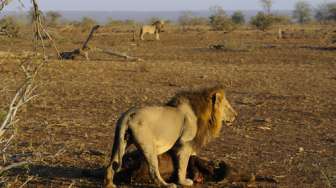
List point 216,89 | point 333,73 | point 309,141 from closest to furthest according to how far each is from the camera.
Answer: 1. point 216,89
2. point 309,141
3. point 333,73

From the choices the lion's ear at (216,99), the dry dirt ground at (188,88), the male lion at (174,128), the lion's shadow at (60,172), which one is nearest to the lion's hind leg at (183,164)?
the male lion at (174,128)

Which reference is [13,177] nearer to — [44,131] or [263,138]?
[44,131]

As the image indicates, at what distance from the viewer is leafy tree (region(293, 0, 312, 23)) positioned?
262 feet

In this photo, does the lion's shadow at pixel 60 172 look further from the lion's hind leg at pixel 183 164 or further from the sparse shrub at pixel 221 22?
the sparse shrub at pixel 221 22

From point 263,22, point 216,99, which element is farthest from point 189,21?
point 216,99

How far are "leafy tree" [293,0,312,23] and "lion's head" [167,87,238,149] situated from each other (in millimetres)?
73312

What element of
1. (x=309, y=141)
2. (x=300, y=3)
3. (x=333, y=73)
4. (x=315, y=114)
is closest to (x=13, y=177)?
(x=309, y=141)

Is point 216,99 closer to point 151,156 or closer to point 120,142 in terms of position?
point 151,156

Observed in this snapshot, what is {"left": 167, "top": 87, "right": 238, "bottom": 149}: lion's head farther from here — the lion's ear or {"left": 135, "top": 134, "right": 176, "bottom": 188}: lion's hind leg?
{"left": 135, "top": 134, "right": 176, "bottom": 188}: lion's hind leg

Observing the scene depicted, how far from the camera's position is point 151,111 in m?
7.08

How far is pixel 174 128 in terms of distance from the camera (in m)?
7.22

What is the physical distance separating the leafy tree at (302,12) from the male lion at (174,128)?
73379 mm

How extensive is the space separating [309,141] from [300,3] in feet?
246

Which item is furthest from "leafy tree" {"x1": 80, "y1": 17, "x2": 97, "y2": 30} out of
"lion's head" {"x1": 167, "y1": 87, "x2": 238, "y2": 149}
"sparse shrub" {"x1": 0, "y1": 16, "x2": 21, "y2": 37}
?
"sparse shrub" {"x1": 0, "y1": 16, "x2": 21, "y2": 37}
